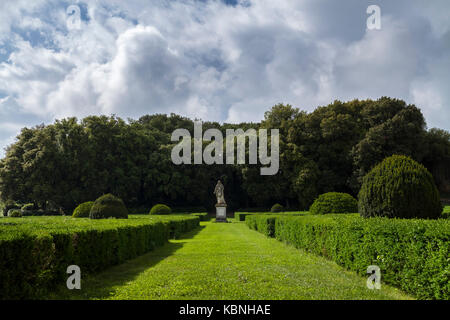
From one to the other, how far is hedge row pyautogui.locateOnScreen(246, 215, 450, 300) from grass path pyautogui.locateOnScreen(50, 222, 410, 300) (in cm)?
30

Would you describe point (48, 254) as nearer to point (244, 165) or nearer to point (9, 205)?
point (244, 165)

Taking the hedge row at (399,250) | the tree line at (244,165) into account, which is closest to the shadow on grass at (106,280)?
the hedge row at (399,250)

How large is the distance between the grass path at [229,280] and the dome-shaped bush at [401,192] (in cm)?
234

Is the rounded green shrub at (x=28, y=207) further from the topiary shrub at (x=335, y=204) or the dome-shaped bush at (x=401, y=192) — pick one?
the dome-shaped bush at (x=401, y=192)

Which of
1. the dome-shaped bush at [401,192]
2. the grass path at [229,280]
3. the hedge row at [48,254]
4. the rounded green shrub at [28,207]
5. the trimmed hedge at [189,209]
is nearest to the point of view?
the hedge row at [48,254]

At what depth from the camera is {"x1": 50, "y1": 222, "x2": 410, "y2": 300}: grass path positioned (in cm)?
584

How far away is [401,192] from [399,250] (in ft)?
12.2

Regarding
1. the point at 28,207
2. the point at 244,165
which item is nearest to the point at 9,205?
the point at 28,207

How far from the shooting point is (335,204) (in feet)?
53.8

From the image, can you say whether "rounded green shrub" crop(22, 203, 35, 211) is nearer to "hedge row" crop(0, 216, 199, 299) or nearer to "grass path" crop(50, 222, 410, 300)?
"hedge row" crop(0, 216, 199, 299)

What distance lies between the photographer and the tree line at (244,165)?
37.3m

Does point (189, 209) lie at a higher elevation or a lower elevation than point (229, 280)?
lower

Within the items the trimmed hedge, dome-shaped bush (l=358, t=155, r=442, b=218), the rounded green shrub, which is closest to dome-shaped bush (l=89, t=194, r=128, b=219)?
dome-shaped bush (l=358, t=155, r=442, b=218)

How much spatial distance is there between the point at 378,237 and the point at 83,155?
41.2 meters
